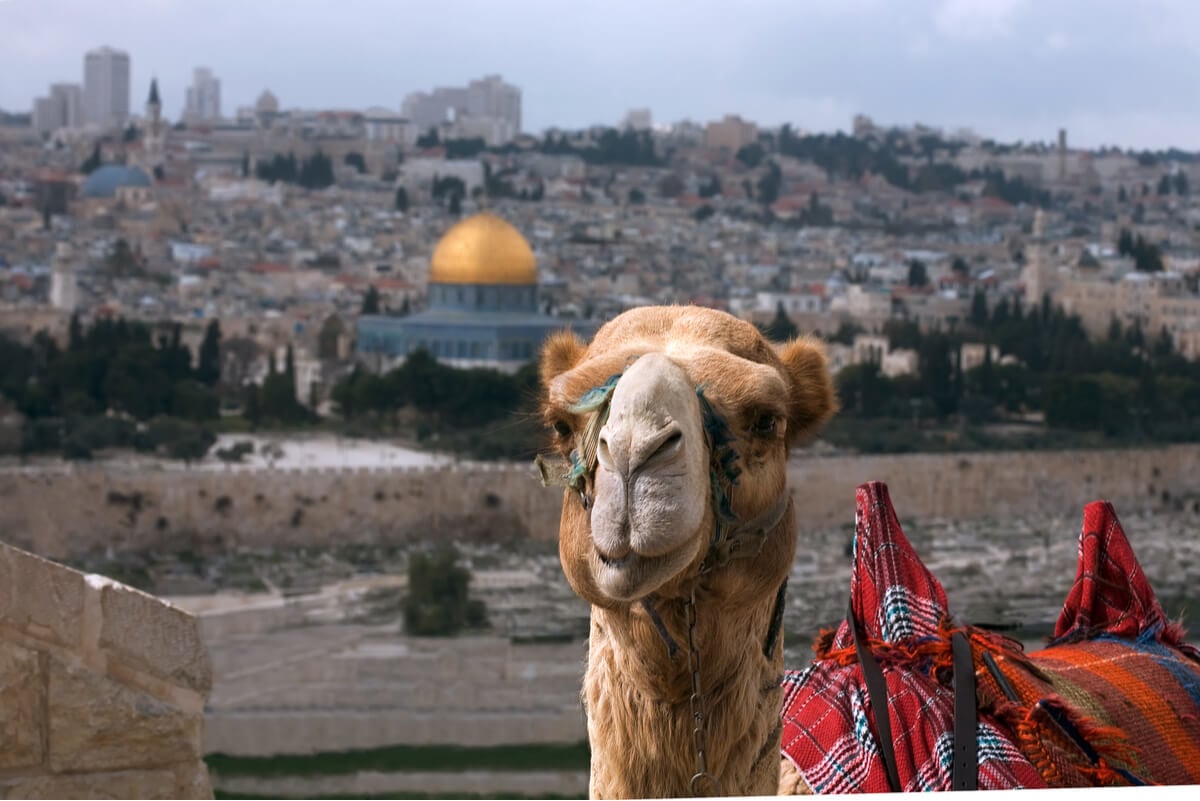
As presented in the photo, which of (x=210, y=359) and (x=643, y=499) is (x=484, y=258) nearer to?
(x=210, y=359)

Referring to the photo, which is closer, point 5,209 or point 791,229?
point 5,209

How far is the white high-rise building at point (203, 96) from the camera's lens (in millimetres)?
68000

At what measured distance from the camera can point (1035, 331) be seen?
36.1 meters

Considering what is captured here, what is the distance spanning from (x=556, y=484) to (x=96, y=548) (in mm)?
24586

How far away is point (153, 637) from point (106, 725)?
90 mm

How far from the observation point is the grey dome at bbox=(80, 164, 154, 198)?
53.5 meters

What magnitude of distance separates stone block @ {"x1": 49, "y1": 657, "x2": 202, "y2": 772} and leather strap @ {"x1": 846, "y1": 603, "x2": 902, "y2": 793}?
646 millimetres

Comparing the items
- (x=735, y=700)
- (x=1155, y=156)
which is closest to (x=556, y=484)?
(x=735, y=700)

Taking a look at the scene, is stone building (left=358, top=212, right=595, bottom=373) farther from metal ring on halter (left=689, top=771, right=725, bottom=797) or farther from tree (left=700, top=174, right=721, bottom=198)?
metal ring on halter (left=689, top=771, right=725, bottom=797)

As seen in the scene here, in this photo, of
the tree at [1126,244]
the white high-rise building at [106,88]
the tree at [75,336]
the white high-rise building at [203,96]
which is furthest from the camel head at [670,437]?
the white high-rise building at [203,96]

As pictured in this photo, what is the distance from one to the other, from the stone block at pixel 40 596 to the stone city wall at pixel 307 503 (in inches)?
898

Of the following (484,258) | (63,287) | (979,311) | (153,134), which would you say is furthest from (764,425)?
(153,134)

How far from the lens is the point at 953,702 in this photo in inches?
78.3

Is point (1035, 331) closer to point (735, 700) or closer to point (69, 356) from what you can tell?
point (69, 356)
